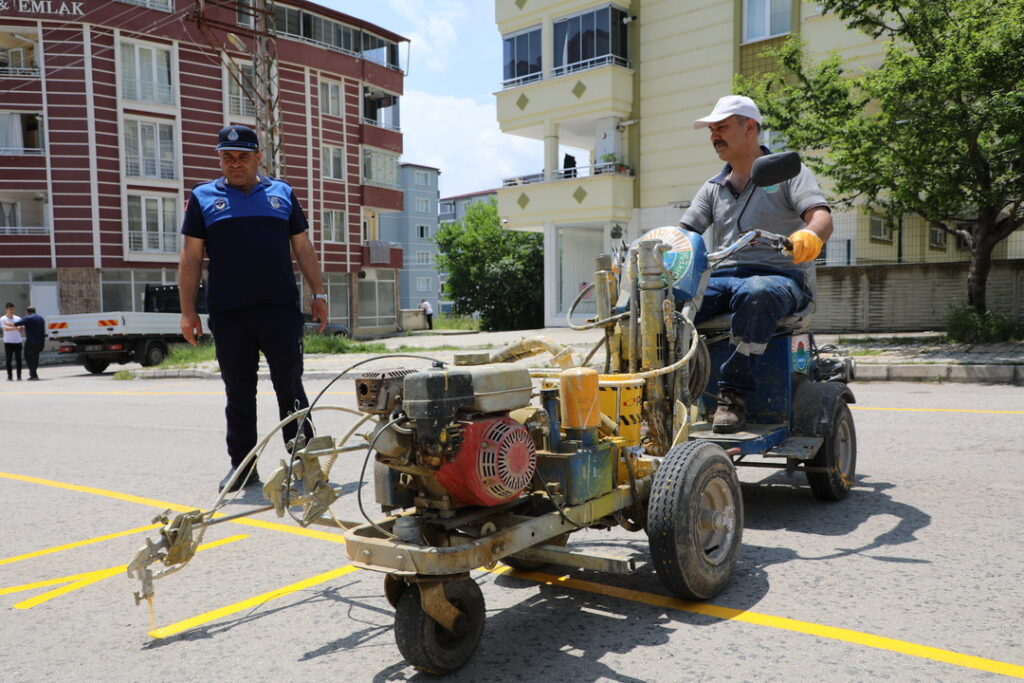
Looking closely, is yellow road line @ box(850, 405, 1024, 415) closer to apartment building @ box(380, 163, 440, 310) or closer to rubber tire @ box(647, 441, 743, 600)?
rubber tire @ box(647, 441, 743, 600)

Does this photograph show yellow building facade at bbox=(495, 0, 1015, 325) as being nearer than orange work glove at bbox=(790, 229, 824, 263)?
No

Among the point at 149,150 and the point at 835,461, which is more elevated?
the point at 149,150

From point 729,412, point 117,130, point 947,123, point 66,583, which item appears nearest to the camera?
point 66,583

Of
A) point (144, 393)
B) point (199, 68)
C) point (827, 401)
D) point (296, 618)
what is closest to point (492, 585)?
point (296, 618)

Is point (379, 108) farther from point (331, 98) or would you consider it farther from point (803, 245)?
point (803, 245)

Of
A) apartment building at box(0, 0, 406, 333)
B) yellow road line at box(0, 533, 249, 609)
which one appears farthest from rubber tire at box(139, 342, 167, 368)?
yellow road line at box(0, 533, 249, 609)

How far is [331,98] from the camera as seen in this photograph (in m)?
39.5

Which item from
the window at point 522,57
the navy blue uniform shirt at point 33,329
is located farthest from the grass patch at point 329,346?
the window at point 522,57

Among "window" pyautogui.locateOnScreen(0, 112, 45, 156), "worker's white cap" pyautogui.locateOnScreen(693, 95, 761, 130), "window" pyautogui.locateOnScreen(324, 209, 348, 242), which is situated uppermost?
"window" pyautogui.locateOnScreen(0, 112, 45, 156)

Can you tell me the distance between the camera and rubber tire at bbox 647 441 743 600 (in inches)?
124

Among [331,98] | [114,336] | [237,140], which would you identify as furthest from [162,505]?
[331,98]

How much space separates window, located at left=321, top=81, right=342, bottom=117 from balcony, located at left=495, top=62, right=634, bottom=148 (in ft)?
42.8

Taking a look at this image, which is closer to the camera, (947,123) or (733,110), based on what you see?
(733,110)

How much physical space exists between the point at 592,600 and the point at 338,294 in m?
37.8
